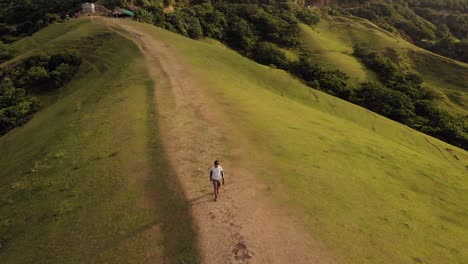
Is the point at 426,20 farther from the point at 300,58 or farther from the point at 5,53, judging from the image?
the point at 5,53

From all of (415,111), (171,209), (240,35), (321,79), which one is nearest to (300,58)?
(321,79)

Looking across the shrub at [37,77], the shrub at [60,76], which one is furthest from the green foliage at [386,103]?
the shrub at [37,77]

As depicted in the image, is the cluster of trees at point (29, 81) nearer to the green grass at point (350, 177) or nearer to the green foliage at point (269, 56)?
the green grass at point (350, 177)

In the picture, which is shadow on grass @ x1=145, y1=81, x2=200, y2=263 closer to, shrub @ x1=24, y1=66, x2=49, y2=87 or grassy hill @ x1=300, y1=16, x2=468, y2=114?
shrub @ x1=24, y1=66, x2=49, y2=87

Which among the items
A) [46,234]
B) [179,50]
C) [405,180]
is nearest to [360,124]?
[405,180]

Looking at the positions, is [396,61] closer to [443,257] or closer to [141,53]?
Answer: [141,53]

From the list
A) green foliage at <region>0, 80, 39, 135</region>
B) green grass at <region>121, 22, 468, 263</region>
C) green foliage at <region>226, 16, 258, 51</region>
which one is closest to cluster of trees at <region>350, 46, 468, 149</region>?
green grass at <region>121, 22, 468, 263</region>
